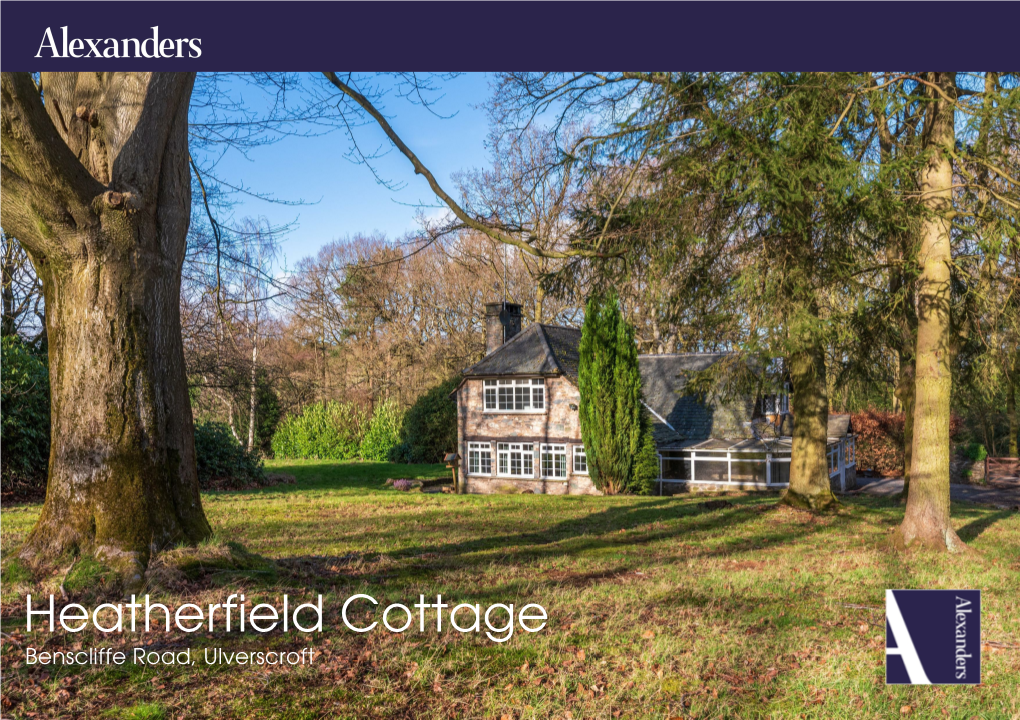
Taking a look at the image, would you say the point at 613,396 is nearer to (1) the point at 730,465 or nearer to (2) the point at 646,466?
(2) the point at 646,466

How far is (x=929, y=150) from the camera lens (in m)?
9.40

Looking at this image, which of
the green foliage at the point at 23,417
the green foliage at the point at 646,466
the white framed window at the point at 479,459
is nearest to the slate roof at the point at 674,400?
the green foliage at the point at 646,466

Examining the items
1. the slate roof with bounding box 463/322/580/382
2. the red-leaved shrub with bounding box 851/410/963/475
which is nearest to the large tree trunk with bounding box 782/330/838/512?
the slate roof with bounding box 463/322/580/382

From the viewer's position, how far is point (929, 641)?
15.9 ft

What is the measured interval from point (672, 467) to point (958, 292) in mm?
16256

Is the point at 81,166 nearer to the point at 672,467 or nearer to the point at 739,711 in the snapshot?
the point at 739,711

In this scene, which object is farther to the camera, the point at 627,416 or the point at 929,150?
the point at 627,416

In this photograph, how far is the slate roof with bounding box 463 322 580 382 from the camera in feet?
89.9

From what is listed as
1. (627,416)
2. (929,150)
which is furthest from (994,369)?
(627,416)

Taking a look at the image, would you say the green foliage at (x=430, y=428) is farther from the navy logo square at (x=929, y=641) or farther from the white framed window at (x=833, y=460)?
the navy logo square at (x=929, y=641)

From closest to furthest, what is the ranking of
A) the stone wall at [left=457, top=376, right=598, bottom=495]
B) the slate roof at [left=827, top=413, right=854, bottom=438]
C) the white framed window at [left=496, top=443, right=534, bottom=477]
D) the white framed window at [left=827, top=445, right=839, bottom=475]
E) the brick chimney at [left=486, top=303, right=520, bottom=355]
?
the stone wall at [left=457, top=376, right=598, bottom=495] → the white framed window at [left=827, top=445, right=839, bottom=475] → the white framed window at [left=496, top=443, right=534, bottom=477] → the slate roof at [left=827, top=413, right=854, bottom=438] → the brick chimney at [left=486, top=303, right=520, bottom=355]

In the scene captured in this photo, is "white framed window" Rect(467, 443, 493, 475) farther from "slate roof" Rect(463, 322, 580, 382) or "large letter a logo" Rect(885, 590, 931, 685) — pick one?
"large letter a logo" Rect(885, 590, 931, 685)

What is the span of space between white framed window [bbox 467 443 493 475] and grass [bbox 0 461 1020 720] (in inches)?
696

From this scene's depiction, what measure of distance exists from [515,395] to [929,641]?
23.5 m
